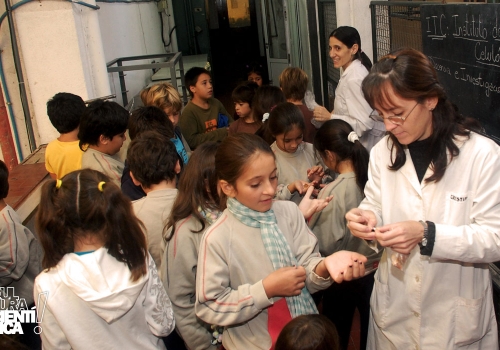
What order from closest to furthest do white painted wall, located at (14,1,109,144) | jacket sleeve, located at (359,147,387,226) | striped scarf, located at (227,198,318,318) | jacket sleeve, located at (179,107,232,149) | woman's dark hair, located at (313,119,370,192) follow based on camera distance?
striped scarf, located at (227,198,318,318), jacket sleeve, located at (359,147,387,226), woman's dark hair, located at (313,119,370,192), jacket sleeve, located at (179,107,232,149), white painted wall, located at (14,1,109,144)

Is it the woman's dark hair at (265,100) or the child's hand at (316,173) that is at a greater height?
the woman's dark hair at (265,100)

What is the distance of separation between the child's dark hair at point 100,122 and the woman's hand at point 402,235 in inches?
87.0

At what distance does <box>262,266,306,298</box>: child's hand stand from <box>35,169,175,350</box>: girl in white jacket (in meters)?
0.51

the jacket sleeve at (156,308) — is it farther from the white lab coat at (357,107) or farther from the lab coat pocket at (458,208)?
the white lab coat at (357,107)

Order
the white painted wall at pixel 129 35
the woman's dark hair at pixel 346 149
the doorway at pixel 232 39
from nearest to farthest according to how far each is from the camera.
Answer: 1. the woman's dark hair at pixel 346 149
2. the white painted wall at pixel 129 35
3. the doorway at pixel 232 39

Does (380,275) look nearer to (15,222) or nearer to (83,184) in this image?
(83,184)

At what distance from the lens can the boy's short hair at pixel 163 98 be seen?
4.14 metres

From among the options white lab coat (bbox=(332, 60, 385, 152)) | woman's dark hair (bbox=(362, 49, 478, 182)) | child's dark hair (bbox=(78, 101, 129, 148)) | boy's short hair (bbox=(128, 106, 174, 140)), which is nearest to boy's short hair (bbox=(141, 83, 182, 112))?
boy's short hair (bbox=(128, 106, 174, 140))

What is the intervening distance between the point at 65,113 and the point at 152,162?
152 centimetres

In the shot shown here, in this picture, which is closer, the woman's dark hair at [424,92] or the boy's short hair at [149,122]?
the woman's dark hair at [424,92]

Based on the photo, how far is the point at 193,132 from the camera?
481 centimetres

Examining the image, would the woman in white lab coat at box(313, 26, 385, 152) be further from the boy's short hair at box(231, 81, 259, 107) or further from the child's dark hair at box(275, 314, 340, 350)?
the child's dark hair at box(275, 314, 340, 350)

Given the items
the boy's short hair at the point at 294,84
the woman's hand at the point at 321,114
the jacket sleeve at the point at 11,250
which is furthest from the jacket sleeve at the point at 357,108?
the jacket sleeve at the point at 11,250

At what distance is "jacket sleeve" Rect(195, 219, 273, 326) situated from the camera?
1923 mm
